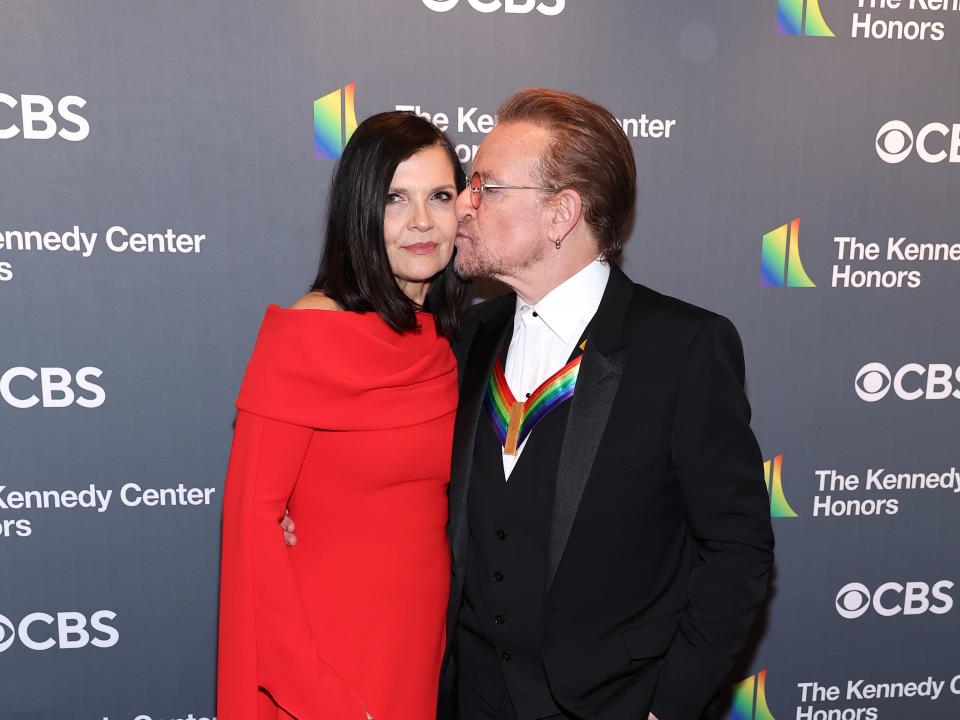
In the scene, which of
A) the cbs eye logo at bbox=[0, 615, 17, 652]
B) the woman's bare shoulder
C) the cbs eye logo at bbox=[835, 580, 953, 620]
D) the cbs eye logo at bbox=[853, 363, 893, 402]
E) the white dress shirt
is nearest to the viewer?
the white dress shirt

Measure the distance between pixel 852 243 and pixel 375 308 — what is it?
1774 mm

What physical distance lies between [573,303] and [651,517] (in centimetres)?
50

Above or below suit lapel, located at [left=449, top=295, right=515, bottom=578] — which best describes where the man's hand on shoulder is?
below

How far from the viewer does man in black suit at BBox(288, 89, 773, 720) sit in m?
1.70

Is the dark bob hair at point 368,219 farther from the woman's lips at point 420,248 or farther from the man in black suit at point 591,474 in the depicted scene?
the man in black suit at point 591,474

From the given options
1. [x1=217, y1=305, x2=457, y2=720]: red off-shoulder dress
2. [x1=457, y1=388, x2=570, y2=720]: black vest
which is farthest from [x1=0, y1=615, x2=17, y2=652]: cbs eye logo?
[x1=457, y1=388, x2=570, y2=720]: black vest

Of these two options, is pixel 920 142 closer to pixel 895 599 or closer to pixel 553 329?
pixel 895 599

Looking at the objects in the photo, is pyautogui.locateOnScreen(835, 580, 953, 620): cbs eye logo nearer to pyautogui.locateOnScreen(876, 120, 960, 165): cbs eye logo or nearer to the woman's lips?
pyautogui.locateOnScreen(876, 120, 960, 165): cbs eye logo

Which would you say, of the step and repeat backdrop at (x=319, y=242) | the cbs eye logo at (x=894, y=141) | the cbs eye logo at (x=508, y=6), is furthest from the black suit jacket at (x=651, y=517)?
the cbs eye logo at (x=894, y=141)

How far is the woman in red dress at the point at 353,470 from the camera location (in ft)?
6.10

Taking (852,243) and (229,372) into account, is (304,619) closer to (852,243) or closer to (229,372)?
(229,372)

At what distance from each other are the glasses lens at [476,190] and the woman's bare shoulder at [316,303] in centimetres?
41

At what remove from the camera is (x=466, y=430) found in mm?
1889

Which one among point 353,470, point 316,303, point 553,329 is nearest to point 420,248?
point 316,303
